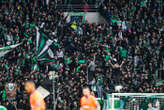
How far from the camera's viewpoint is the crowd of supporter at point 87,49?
16.7 metres

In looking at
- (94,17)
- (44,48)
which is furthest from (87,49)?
(94,17)

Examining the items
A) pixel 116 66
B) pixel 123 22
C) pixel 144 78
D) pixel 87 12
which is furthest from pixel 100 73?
pixel 87 12

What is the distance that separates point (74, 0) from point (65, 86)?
840cm

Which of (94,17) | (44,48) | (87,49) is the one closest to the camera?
(44,48)

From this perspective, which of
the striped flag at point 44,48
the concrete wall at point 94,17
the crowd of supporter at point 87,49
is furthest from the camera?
the concrete wall at point 94,17

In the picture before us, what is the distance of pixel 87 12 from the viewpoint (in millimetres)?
22656

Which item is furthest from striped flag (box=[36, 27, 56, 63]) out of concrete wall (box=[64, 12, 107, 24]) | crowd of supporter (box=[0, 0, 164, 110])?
concrete wall (box=[64, 12, 107, 24])

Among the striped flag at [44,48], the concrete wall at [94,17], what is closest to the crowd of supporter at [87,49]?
the striped flag at [44,48]

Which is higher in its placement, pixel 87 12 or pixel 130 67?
→ pixel 87 12

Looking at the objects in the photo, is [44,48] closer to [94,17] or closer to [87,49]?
[87,49]

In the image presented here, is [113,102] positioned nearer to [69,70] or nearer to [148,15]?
[69,70]

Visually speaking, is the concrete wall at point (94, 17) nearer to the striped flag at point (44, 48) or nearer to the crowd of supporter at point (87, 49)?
the crowd of supporter at point (87, 49)

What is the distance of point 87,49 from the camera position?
729 inches

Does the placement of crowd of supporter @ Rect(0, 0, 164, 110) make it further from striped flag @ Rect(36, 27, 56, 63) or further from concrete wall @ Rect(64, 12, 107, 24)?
concrete wall @ Rect(64, 12, 107, 24)
